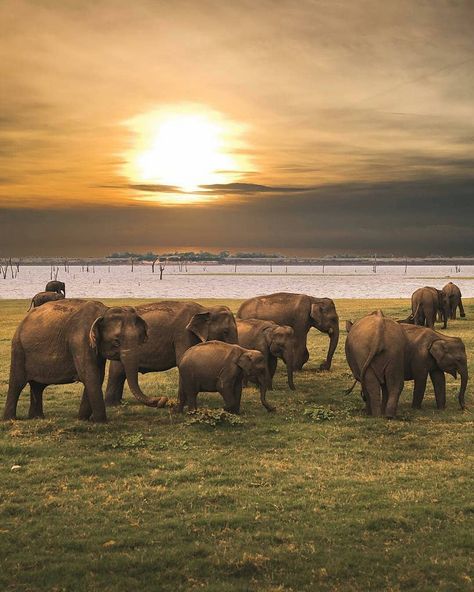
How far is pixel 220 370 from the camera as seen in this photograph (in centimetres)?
1433

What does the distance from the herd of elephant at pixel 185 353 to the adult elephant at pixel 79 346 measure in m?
0.02

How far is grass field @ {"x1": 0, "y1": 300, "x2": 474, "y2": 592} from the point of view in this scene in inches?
297

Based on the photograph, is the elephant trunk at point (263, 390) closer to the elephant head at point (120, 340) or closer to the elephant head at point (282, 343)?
the elephant head at point (282, 343)

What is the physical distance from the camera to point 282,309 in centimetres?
2119

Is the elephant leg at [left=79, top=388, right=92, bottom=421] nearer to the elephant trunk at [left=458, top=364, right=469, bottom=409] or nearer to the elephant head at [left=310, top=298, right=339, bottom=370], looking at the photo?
the elephant trunk at [left=458, top=364, right=469, bottom=409]

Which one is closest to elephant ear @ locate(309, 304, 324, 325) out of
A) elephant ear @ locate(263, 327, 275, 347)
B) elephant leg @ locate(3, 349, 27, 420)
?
elephant ear @ locate(263, 327, 275, 347)

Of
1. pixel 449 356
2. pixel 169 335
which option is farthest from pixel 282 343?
pixel 449 356

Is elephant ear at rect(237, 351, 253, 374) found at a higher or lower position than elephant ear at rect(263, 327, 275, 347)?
lower

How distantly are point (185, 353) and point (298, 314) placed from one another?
23.0 ft

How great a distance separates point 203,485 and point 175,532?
184cm

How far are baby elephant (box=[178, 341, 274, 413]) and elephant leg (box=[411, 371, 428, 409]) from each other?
3615 millimetres

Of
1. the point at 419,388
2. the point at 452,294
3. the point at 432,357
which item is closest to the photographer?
the point at 432,357

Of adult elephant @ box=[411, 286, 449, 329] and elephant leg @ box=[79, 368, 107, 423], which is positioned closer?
elephant leg @ box=[79, 368, 107, 423]

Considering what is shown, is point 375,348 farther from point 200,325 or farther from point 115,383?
point 115,383
